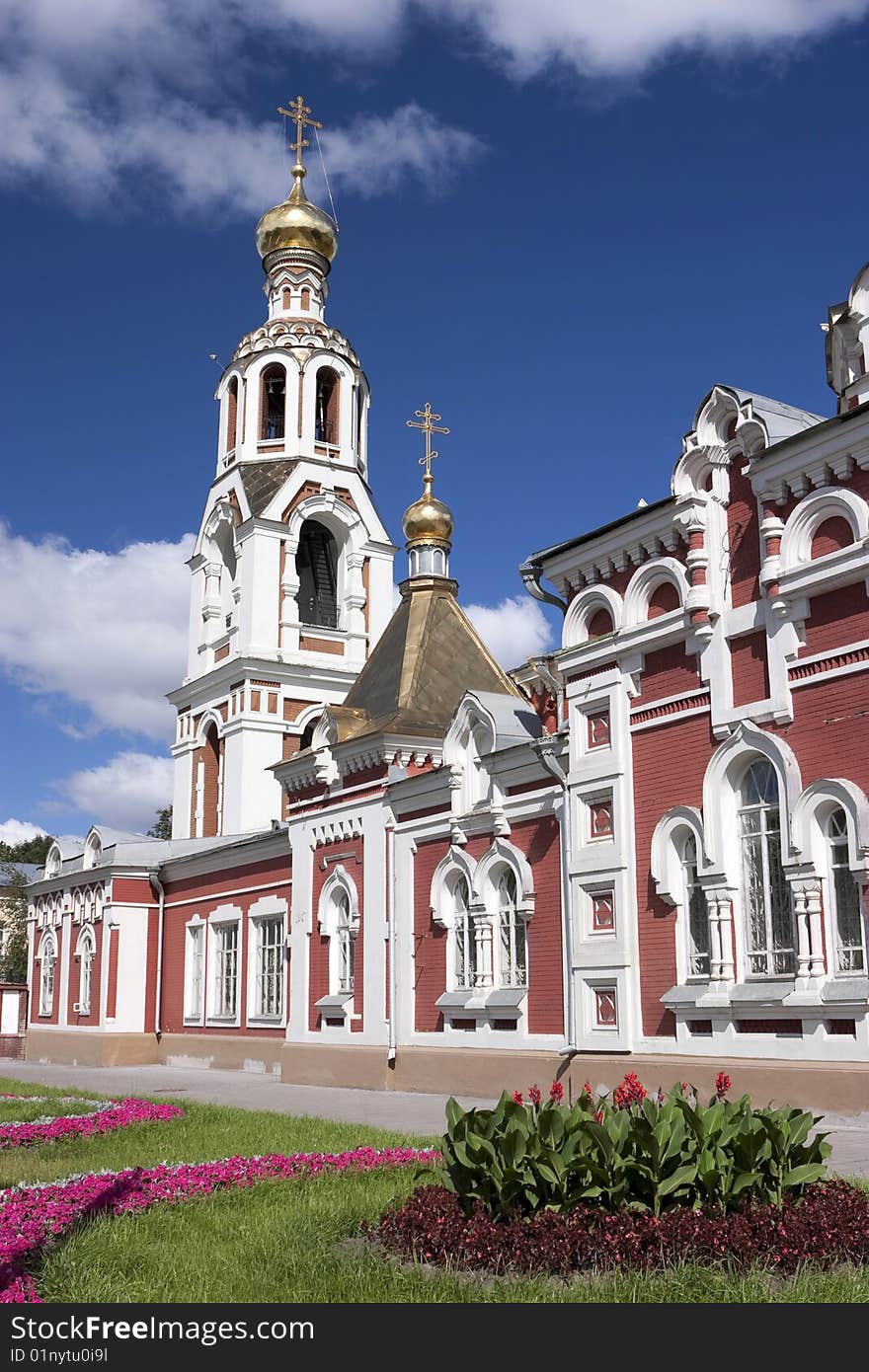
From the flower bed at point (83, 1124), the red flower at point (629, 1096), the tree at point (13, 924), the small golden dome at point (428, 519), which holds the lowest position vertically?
the flower bed at point (83, 1124)

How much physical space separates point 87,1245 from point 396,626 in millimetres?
15901

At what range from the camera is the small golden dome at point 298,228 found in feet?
111

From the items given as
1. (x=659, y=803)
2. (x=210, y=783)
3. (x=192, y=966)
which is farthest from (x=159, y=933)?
(x=659, y=803)

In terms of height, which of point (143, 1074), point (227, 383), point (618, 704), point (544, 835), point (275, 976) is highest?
point (227, 383)

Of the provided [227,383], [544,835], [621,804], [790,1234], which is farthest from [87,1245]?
[227,383]

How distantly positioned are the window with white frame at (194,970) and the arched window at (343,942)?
6220mm

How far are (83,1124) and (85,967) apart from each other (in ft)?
53.2

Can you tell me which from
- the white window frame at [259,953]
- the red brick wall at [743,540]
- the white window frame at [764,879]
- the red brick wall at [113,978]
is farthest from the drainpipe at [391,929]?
the red brick wall at [113,978]

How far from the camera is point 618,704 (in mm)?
13500

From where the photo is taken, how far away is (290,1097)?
1633cm

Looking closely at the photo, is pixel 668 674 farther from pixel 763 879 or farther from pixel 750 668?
pixel 763 879

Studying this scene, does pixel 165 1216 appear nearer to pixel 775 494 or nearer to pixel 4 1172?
pixel 4 1172

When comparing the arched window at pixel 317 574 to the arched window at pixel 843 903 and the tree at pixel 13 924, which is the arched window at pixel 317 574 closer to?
the tree at pixel 13 924
